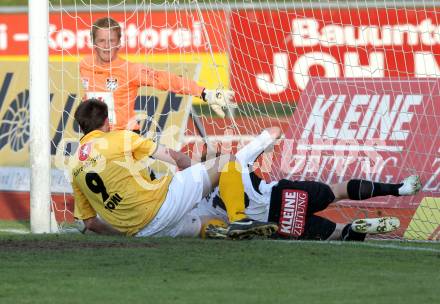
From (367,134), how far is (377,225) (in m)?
2.76

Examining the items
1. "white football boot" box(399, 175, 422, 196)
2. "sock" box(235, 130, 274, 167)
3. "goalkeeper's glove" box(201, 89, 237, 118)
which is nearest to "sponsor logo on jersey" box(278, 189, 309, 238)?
"sock" box(235, 130, 274, 167)

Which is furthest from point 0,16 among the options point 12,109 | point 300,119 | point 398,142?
point 398,142

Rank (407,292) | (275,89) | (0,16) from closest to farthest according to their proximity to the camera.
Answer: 1. (407,292)
2. (275,89)
3. (0,16)

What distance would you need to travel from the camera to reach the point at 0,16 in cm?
1906

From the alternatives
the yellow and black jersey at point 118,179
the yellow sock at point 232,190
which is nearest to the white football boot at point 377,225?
the yellow sock at point 232,190

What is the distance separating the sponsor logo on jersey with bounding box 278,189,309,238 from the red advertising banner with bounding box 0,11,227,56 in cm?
344

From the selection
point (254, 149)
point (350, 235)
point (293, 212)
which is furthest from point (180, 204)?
point (350, 235)

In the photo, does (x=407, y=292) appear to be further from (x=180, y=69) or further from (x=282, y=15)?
(x=282, y=15)

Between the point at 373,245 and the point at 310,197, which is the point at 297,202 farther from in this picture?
the point at 373,245

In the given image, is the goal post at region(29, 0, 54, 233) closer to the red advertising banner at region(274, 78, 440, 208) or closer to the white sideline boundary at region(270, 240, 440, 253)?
the white sideline boundary at region(270, 240, 440, 253)

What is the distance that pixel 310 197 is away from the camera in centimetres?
996

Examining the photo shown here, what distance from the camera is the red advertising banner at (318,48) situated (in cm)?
1414

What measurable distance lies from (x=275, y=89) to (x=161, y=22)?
2.09 m

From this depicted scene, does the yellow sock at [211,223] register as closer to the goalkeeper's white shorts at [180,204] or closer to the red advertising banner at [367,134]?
the goalkeeper's white shorts at [180,204]
